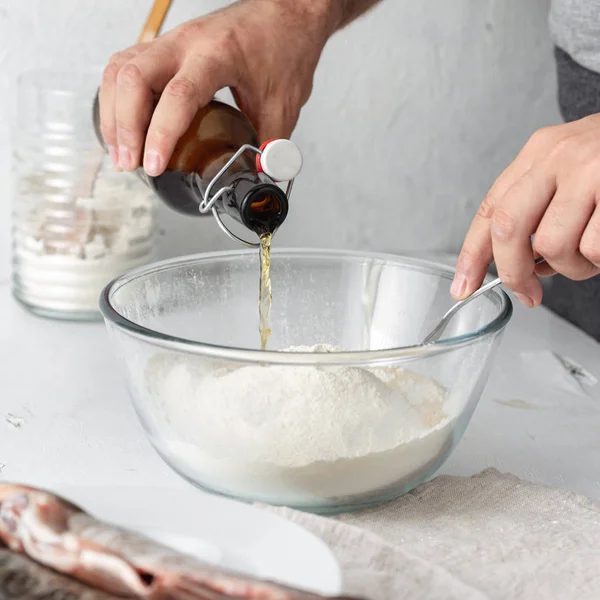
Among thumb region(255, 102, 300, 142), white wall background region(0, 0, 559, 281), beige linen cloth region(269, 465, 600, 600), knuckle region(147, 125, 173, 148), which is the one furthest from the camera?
white wall background region(0, 0, 559, 281)

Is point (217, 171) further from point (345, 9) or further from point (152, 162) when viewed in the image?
point (345, 9)

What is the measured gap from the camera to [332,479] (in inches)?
23.4

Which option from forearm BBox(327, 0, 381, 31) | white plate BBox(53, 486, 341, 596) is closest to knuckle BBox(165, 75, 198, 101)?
forearm BBox(327, 0, 381, 31)

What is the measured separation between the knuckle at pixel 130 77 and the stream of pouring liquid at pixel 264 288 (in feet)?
0.62

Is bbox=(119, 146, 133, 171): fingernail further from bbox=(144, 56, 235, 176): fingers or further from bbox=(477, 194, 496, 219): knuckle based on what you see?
bbox=(477, 194, 496, 219): knuckle

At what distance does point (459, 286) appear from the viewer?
689 mm

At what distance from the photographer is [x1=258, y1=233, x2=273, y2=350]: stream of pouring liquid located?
727 mm

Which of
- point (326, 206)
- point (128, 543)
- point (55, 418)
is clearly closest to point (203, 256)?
point (55, 418)

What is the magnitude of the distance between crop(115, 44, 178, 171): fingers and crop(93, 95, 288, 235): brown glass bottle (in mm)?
33

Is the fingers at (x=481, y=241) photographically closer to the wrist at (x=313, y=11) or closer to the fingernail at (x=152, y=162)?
the fingernail at (x=152, y=162)

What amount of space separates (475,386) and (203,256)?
267 millimetres

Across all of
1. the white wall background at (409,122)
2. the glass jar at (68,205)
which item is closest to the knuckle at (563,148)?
the glass jar at (68,205)

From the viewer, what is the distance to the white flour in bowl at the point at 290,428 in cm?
58

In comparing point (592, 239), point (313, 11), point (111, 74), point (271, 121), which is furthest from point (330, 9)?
point (592, 239)
